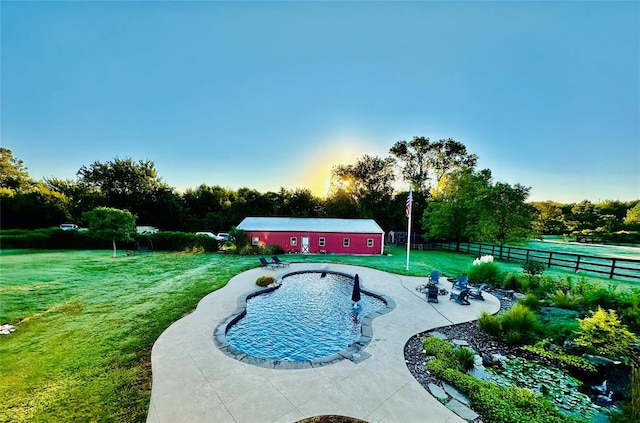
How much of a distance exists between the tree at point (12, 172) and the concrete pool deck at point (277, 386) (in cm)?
5006

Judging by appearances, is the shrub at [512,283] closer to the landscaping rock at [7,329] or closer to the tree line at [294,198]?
the tree line at [294,198]

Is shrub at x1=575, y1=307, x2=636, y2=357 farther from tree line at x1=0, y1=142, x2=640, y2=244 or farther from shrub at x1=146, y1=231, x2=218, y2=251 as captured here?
shrub at x1=146, y1=231, x2=218, y2=251

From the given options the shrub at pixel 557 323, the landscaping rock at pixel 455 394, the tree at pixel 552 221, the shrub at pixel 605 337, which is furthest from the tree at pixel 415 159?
the landscaping rock at pixel 455 394

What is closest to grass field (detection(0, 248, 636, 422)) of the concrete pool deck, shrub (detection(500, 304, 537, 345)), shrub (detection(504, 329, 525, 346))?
the concrete pool deck

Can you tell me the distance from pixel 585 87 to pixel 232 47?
17428 mm

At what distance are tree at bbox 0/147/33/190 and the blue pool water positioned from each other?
48924 millimetres

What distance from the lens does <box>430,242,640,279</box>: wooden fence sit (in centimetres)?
1240

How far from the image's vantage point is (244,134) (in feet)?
68.5

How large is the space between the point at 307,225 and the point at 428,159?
23.8 m

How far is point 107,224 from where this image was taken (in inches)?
702

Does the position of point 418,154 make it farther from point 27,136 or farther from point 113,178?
point 113,178

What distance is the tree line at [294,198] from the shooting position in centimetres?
2666

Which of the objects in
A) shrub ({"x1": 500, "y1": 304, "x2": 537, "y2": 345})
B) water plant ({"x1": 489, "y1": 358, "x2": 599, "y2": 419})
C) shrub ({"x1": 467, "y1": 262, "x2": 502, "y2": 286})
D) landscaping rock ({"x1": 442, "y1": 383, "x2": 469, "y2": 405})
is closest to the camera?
landscaping rock ({"x1": 442, "y1": 383, "x2": 469, "y2": 405})

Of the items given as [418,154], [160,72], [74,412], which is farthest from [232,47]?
[418,154]
